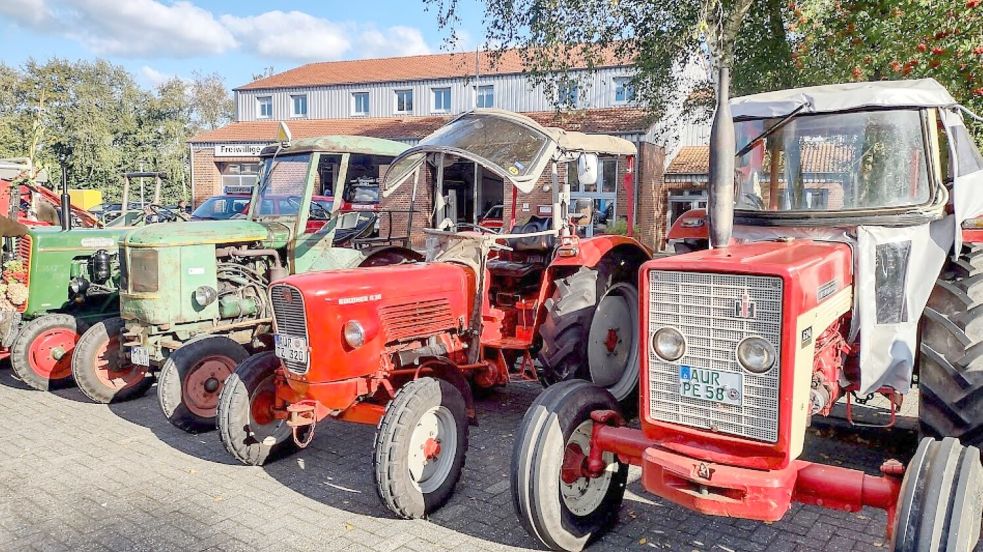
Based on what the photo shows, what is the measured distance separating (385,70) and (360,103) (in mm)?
1734

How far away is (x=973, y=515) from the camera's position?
101 inches

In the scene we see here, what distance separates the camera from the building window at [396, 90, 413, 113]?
2870 cm

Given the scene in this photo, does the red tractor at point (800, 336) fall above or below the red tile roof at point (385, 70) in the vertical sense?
below

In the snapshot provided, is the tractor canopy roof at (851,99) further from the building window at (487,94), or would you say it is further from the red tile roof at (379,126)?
the building window at (487,94)

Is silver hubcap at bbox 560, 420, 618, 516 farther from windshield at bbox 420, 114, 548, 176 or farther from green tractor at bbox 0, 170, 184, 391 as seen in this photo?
green tractor at bbox 0, 170, 184, 391

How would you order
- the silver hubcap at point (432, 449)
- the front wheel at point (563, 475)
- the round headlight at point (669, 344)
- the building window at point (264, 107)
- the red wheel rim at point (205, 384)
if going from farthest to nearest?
the building window at point (264, 107) < the red wheel rim at point (205, 384) < the silver hubcap at point (432, 449) < the front wheel at point (563, 475) < the round headlight at point (669, 344)

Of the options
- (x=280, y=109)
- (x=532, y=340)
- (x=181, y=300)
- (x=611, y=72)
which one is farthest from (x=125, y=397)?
(x=280, y=109)

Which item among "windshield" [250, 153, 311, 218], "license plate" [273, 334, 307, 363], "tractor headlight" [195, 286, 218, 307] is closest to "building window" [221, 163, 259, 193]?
"windshield" [250, 153, 311, 218]

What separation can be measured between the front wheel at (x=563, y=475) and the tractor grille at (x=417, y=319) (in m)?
1.29

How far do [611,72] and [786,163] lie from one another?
71.8ft

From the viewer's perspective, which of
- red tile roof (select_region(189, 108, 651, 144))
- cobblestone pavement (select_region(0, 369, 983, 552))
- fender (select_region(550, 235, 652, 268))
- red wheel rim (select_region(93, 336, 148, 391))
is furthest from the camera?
red tile roof (select_region(189, 108, 651, 144))

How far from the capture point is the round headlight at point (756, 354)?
2.88 metres

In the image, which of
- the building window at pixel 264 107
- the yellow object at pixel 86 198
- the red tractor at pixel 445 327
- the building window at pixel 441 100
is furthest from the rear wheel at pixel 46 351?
the building window at pixel 264 107

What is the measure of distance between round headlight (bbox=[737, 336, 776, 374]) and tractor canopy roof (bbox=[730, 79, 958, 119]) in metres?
1.76
